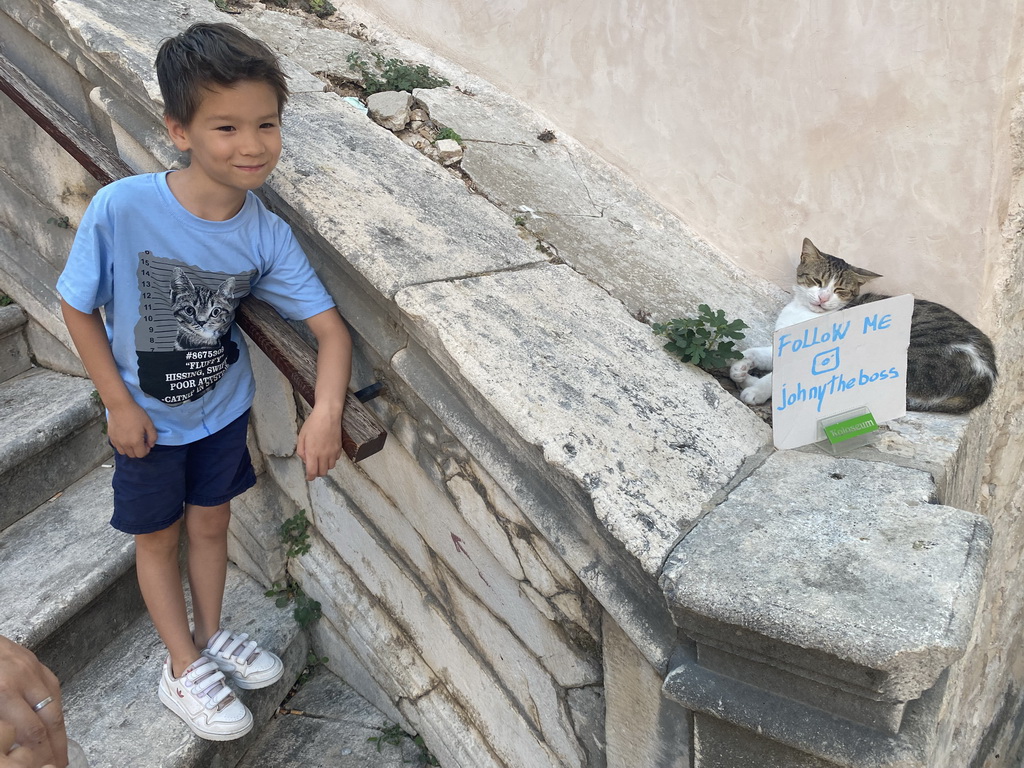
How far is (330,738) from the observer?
217 cm

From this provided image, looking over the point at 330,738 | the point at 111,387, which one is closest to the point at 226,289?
the point at 111,387

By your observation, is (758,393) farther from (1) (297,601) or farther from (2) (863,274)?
(1) (297,601)

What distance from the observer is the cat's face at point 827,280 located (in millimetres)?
1951

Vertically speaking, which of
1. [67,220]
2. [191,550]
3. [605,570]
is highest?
[605,570]

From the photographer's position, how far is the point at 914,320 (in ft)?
6.19

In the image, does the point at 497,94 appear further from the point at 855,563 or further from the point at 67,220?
the point at 855,563

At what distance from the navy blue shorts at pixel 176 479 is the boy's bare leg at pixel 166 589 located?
7 centimetres

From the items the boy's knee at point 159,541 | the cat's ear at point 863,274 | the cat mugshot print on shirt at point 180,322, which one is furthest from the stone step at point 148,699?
the cat's ear at point 863,274

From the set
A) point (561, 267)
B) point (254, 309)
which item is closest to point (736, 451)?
point (561, 267)

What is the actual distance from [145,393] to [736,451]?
1.29m

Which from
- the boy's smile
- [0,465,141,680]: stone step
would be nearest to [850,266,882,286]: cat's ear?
the boy's smile

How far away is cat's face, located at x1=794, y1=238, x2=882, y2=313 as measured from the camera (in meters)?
1.95

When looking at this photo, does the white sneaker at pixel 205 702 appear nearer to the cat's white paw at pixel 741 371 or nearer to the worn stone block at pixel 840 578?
the worn stone block at pixel 840 578

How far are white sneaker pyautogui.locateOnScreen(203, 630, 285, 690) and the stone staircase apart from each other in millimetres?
101
